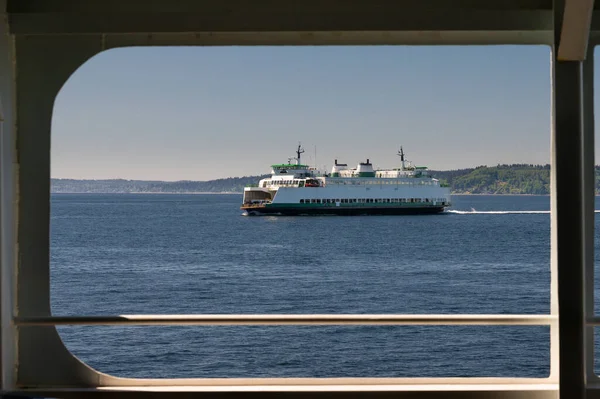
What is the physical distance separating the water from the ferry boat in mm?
802

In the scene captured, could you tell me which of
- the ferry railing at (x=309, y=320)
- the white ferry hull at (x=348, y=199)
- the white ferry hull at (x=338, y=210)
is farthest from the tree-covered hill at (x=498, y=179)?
the ferry railing at (x=309, y=320)

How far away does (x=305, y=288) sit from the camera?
3425 cm

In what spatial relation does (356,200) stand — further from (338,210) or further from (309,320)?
(309,320)

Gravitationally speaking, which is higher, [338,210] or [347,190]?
A: [347,190]

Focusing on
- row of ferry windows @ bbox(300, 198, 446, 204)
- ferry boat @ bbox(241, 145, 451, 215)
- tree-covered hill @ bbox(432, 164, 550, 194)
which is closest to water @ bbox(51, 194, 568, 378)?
ferry boat @ bbox(241, 145, 451, 215)

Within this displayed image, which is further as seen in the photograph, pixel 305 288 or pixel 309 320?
pixel 305 288

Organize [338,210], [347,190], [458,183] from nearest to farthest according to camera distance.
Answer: [347,190], [338,210], [458,183]

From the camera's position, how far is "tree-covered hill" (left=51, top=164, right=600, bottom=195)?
51.8 meters

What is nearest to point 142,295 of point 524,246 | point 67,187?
point 524,246

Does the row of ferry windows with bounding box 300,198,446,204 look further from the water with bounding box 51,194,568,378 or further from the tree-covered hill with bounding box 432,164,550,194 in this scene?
the tree-covered hill with bounding box 432,164,550,194

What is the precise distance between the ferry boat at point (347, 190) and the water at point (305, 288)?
80cm

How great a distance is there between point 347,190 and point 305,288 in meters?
13.7

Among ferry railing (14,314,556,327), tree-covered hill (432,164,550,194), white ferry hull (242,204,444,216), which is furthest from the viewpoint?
tree-covered hill (432,164,550,194)

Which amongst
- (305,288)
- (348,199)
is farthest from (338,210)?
(305,288)
